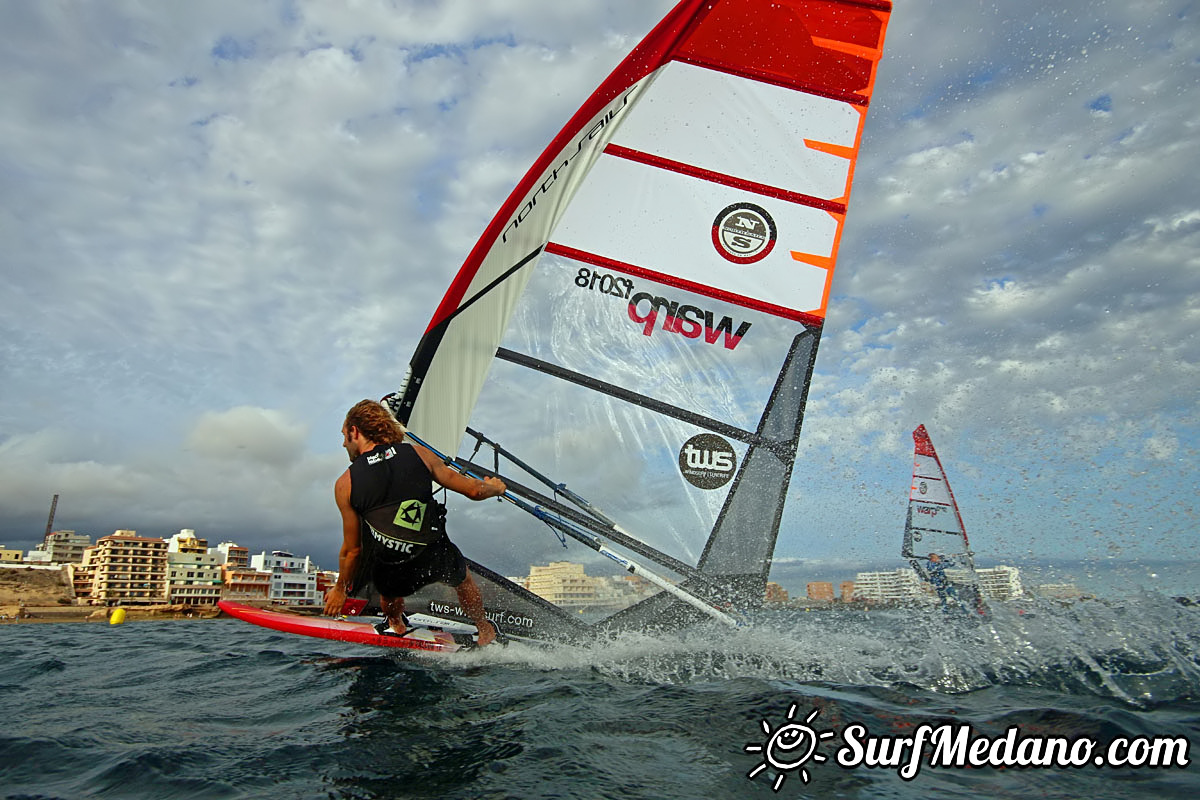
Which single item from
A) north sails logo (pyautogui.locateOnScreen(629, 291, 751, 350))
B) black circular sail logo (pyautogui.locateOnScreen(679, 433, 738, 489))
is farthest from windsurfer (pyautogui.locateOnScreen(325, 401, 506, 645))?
north sails logo (pyautogui.locateOnScreen(629, 291, 751, 350))

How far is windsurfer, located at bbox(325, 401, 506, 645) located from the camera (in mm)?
4121

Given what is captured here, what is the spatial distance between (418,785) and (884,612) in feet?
17.4

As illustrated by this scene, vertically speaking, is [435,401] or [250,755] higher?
[435,401]

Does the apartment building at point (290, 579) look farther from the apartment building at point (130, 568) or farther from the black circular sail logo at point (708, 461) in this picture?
the black circular sail logo at point (708, 461)

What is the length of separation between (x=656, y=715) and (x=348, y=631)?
3.51m

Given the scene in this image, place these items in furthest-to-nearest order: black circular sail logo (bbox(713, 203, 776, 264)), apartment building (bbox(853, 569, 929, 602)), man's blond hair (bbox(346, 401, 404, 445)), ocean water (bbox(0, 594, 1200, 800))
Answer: apartment building (bbox(853, 569, 929, 602)), black circular sail logo (bbox(713, 203, 776, 264)), man's blond hair (bbox(346, 401, 404, 445)), ocean water (bbox(0, 594, 1200, 800))

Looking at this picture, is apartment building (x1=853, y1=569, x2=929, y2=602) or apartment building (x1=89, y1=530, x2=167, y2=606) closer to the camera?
apartment building (x1=853, y1=569, x2=929, y2=602)

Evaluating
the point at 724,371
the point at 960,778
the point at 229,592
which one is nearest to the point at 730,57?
the point at 724,371

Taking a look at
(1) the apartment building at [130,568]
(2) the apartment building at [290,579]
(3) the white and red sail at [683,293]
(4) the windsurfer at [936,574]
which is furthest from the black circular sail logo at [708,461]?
(1) the apartment building at [130,568]

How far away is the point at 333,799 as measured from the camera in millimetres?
2094

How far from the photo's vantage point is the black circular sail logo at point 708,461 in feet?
16.0

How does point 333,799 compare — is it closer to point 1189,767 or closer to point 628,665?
point 628,665

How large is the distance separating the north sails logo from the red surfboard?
289 centimetres

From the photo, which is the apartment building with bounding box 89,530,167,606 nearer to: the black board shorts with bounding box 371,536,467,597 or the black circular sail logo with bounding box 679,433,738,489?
the black board shorts with bounding box 371,536,467,597
